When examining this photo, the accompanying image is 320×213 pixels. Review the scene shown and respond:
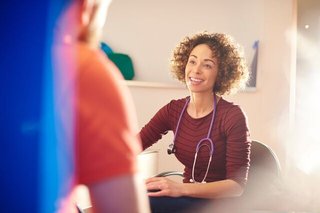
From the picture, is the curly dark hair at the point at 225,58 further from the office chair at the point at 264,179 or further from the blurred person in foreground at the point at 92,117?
the blurred person in foreground at the point at 92,117

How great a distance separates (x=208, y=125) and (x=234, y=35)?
1864mm

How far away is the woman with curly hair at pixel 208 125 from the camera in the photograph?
52.4 inches

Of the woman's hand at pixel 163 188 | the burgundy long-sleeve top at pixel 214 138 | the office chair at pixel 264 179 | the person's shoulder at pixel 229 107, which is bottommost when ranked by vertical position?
the office chair at pixel 264 179

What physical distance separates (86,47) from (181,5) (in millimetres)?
3054

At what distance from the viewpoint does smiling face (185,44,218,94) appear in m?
1.62

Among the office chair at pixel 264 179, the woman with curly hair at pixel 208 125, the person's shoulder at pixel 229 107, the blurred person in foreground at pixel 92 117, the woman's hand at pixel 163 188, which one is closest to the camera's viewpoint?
the blurred person in foreground at pixel 92 117

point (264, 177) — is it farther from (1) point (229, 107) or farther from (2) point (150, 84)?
(2) point (150, 84)

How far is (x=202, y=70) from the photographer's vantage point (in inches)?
64.0

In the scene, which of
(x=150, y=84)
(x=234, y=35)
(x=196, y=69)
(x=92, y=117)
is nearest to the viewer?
(x=92, y=117)

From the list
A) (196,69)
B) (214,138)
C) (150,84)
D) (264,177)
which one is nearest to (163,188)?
(214,138)

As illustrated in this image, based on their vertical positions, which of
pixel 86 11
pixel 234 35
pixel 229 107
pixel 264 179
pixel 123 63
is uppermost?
pixel 234 35

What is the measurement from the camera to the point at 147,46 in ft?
10.6

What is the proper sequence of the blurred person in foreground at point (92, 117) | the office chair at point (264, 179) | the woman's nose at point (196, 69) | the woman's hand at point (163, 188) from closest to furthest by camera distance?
the blurred person in foreground at point (92, 117) → the woman's hand at point (163, 188) → the woman's nose at point (196, 69) → the office chair at point (264, 179)

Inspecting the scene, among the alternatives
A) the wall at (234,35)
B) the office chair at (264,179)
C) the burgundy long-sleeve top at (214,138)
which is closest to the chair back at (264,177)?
the office chair at (264,179)
